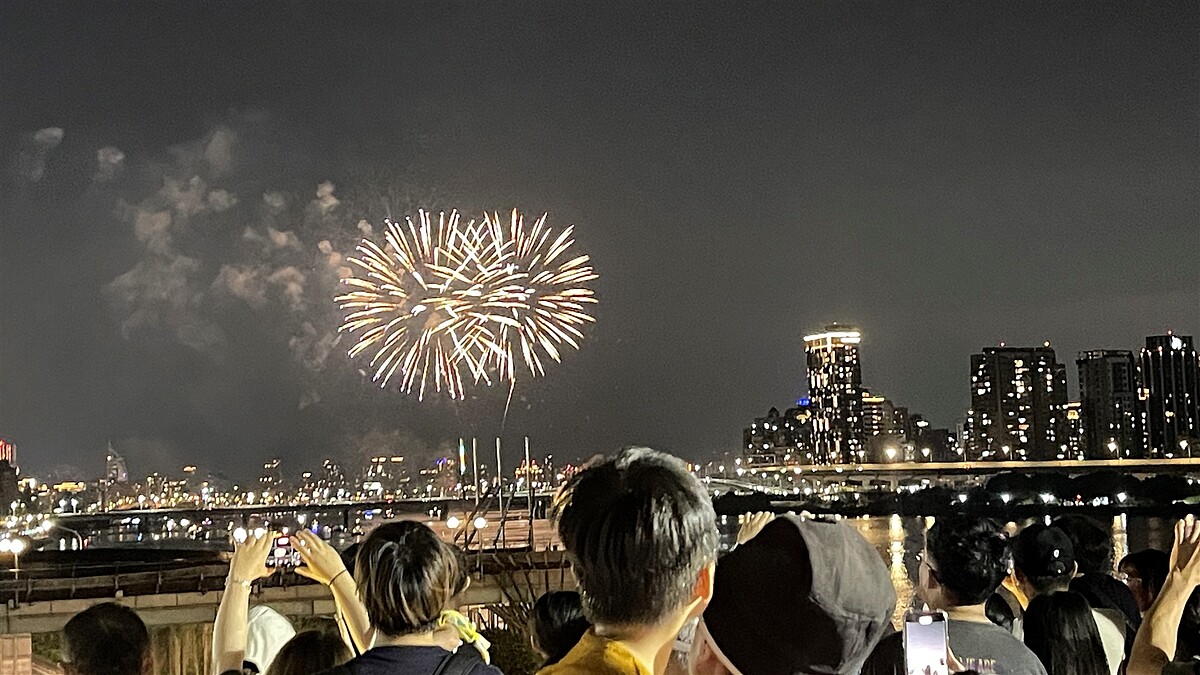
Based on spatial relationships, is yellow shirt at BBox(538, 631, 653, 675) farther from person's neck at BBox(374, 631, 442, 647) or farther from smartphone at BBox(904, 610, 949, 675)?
person's neck at BBox(374, 631, 442, 647)

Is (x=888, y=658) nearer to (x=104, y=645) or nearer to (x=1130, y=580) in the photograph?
(x=104, y=645)

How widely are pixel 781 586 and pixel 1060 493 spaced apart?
10569cm

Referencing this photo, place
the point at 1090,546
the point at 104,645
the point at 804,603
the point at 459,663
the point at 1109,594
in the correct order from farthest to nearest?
the point at 1090,546, the point at 1109,594, the point at 104,645, the point at 459,663, the point at 804,603

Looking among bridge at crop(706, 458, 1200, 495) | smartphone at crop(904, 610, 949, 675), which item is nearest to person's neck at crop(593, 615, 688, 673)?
smartphone at crop(904, 610, 949, 675)

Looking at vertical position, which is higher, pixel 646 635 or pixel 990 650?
pixel 646 635

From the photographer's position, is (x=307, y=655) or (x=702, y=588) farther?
(x=307, y=655)

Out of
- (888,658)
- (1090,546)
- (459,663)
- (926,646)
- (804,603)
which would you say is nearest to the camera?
(804,603)

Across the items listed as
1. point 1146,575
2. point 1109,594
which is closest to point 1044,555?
point 1109,594

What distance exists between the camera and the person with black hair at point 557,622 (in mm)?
3738

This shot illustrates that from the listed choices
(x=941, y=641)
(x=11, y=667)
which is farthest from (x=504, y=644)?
(x=941, y=641)

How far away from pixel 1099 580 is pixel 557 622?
283 cm

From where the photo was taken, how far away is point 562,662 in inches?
78.3

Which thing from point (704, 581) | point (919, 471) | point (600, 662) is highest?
point (704, 581)

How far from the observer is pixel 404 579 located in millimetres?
3203
